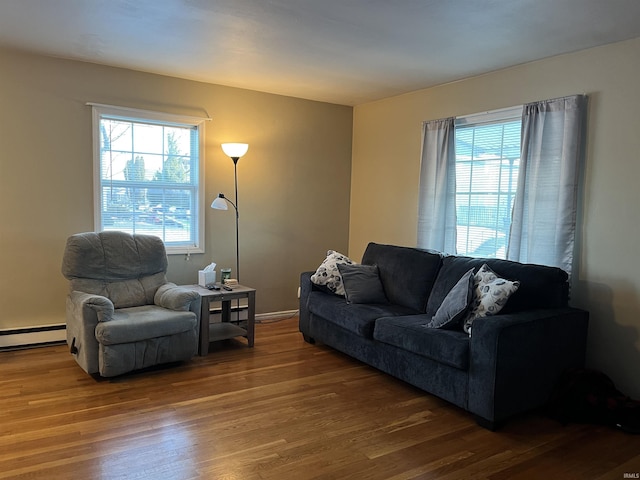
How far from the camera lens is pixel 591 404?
290 cm

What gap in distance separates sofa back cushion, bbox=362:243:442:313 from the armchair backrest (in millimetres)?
2010

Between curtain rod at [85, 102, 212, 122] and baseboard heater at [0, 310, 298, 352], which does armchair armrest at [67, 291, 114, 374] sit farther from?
curtain rod at [85, 102, 212, 122]

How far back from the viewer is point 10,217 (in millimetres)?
3873

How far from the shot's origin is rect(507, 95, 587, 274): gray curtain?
11.2 ft

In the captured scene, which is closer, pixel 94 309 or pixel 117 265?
pixel 94 309

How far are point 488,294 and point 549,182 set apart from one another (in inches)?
43.9

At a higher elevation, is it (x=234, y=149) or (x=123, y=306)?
(x=234, y=149)

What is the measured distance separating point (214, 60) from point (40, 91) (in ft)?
4.93

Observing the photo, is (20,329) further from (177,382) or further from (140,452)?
(140,452)

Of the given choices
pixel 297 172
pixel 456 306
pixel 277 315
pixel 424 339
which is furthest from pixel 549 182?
pixel 277 315

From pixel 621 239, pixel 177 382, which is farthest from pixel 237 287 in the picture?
pixel 621 239

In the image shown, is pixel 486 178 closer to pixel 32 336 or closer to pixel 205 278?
pixel 205 278

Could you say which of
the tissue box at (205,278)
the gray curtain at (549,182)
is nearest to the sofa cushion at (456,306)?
the gray curtain at (549,182)

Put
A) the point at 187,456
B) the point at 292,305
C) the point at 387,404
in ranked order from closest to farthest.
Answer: the point at 187,456 → the point at 387,404 → the point at 292,305
